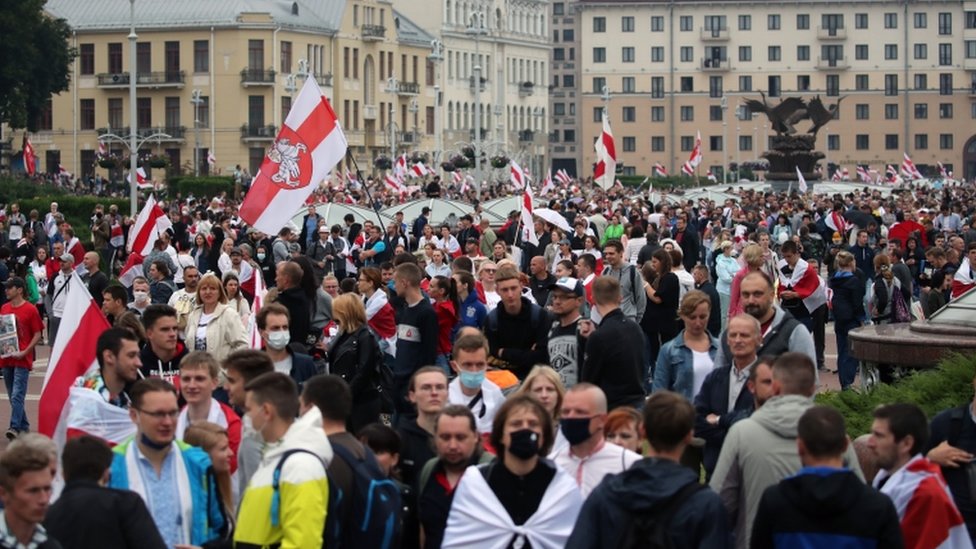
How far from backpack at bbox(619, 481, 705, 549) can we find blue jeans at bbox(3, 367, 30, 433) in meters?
10.1

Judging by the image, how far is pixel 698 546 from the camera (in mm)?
6949

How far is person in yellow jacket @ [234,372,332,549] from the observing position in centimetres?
715

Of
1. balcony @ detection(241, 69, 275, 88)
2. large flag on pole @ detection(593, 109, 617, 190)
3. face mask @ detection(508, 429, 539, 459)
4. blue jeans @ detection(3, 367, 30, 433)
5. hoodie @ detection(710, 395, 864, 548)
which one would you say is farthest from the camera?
balcony @ detection(241, 69, 275, 88)

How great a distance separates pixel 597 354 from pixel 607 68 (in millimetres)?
122838

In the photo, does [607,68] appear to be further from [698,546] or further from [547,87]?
[698,546]

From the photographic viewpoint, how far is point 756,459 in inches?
306

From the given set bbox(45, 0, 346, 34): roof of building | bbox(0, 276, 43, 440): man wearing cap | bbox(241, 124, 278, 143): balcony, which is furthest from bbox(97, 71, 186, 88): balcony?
bbox(0, 276, 43, 440): man wearing cap

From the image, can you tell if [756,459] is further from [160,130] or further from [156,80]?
[156,80]

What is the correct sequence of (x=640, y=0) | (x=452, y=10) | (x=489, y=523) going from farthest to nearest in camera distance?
(x=640, y=0) → (x=452, y=10) → (x=489, y=523)

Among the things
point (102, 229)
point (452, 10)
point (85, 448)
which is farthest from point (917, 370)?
point (452, 10)

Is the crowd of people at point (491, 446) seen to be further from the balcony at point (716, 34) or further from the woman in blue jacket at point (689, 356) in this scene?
the balcony at point (716, 34)

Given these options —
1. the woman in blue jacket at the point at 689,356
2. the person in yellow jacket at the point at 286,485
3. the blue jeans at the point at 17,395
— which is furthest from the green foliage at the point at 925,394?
the blue jeans at the point at 17,395

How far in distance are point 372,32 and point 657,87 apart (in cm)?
3245

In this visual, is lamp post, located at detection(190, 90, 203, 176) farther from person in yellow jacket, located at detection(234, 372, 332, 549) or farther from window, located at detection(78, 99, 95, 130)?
person in yellow jacket, located at detection(234, 372, 332, 549)
